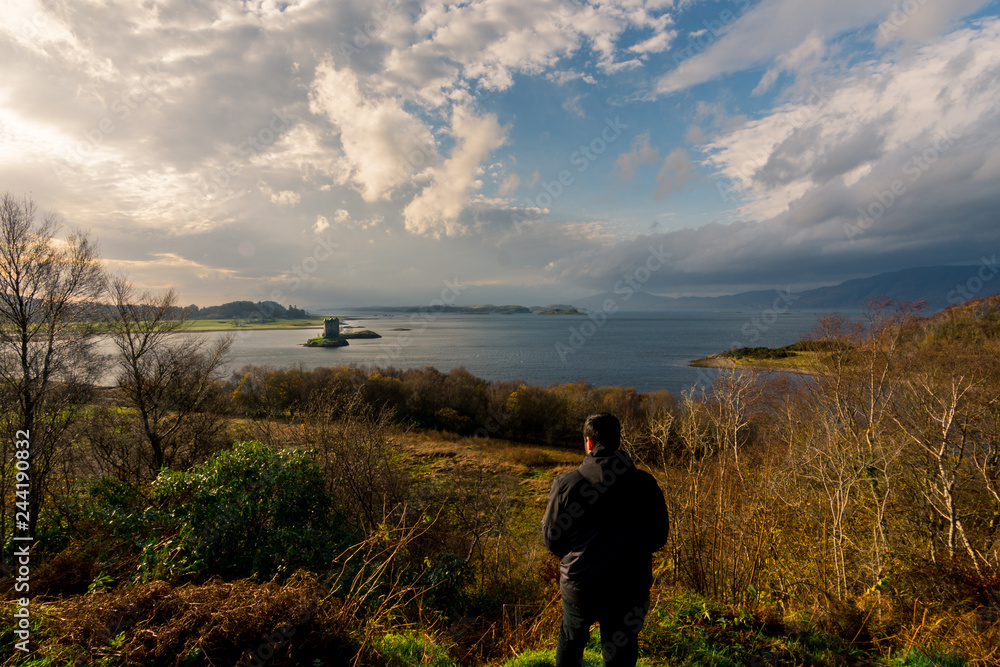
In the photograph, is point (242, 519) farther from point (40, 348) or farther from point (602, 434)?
point (40, 348)

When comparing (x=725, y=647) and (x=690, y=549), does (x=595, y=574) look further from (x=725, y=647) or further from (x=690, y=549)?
(x=690, y=549)

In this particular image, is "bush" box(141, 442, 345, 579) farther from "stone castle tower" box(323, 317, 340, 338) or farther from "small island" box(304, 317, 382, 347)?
"stone castle tower" box(323, 317, 340, 338)

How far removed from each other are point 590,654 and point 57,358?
14514mm

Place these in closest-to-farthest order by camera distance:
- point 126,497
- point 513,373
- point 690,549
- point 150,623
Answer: point 150,623, point 690,549, point 126,497, point 513,373

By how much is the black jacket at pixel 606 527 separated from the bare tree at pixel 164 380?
14.4 metres

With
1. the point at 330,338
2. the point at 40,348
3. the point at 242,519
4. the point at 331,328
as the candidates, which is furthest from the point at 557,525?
the point at 331,328

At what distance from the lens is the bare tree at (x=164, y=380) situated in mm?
13250

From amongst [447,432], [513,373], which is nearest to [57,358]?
[447,432]

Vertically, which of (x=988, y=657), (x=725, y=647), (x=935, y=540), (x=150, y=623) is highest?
(x=150, y=623)

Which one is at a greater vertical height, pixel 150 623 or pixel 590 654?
pixel 150 623

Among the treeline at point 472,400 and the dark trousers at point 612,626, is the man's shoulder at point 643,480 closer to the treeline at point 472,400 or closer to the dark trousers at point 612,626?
the dark trousers at point 612,626

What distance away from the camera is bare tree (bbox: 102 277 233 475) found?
13.2m

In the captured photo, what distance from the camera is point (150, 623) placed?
304 cm

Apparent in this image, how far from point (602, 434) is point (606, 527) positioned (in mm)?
558
